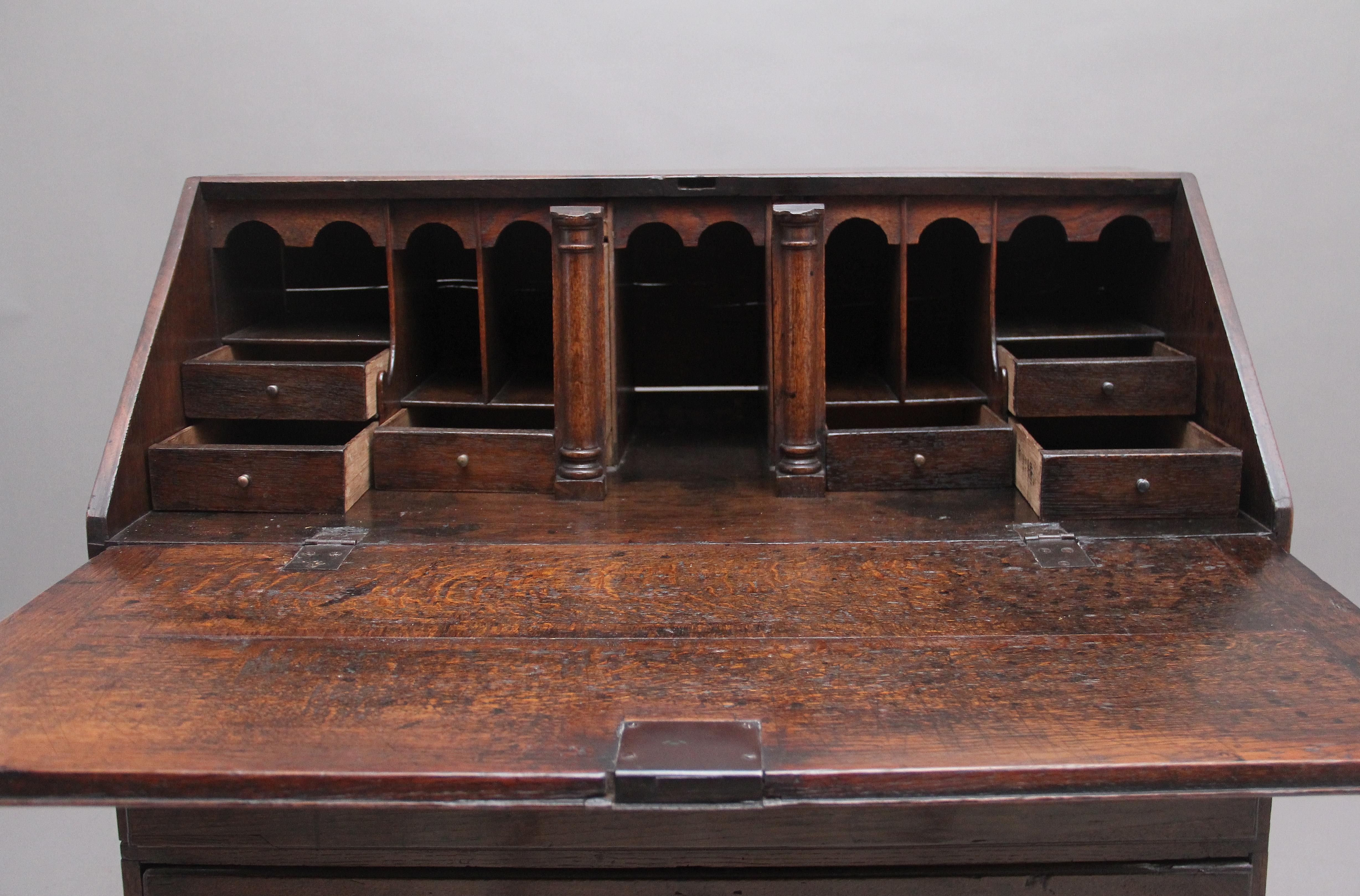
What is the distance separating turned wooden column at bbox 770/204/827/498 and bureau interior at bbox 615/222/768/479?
0.50 metres

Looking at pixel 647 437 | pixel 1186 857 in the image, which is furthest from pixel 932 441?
pixel 1186 857

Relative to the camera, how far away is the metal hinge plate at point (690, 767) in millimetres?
1565

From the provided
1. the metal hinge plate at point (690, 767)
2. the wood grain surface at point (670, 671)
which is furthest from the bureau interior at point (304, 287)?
the metal hinge plate at point (690, 767)

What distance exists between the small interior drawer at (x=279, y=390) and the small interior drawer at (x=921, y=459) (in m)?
0.97

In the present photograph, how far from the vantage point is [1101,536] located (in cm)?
237

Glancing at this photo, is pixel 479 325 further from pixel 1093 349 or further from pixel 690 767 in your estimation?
pixel 690 767

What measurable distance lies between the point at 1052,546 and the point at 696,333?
1223 mm

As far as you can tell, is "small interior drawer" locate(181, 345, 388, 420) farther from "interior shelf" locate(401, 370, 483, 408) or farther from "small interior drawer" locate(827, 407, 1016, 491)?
"small interior drawer" locate(827, 407, 1016, 491)

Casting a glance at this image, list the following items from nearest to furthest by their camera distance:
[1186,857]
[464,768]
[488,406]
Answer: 1. [464,768]
2. [1186,857]
3. [488,406]

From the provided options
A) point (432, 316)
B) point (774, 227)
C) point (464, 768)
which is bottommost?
point (464, 768)

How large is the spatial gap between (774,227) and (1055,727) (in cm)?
125

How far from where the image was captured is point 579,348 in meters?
2.57

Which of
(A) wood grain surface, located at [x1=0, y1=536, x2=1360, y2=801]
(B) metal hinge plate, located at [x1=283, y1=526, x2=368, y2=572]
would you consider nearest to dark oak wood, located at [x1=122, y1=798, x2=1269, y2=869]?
(A) wood grain surface, located at [x1=0, y1=536, x2=1360, y2=801]

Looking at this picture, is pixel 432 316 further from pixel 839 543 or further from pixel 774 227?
pixel 839 543
